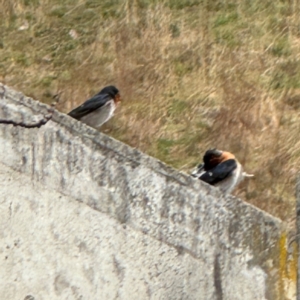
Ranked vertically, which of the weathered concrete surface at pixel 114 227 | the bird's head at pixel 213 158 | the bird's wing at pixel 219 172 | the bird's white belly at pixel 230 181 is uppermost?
the weathered concrete surface at pixel 114 227

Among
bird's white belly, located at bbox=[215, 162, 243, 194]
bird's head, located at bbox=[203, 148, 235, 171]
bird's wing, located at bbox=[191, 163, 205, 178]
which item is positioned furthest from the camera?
bird's head, located at bbox=[203, 148, 235, 171]

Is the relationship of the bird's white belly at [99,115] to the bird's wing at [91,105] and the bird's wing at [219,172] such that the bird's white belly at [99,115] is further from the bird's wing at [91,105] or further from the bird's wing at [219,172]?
the bird's wing at [219,172]

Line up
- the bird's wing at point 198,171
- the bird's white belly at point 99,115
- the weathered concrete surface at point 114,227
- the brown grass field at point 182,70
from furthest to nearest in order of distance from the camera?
the brown grass field at point 182,70
the bird's white belly at point 99,115
the bird's wing at point 198,171
the weathered concrete surface at point 114,227

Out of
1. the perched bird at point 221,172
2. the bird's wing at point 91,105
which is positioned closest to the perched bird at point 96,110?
the bird's wing at point 91,105

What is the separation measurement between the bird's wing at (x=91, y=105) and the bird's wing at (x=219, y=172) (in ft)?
5.61

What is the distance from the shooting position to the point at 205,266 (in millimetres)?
6773

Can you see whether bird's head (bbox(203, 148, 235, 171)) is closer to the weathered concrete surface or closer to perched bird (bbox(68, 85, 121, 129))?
perched bird (bbox(68, 85, 121, 129))

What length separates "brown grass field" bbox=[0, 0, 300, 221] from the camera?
11672mm

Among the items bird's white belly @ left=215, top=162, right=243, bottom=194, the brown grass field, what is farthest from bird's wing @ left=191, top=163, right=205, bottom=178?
the brown grass field

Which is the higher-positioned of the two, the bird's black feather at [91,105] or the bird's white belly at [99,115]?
the bird's black feather at [91,105]

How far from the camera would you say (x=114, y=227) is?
6695 mm

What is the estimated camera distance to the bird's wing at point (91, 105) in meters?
10.9

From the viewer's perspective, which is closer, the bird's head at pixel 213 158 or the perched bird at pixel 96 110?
the bird's head at pixel 213 158

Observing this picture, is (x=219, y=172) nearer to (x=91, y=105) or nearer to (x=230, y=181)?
(x=230, y=181)
